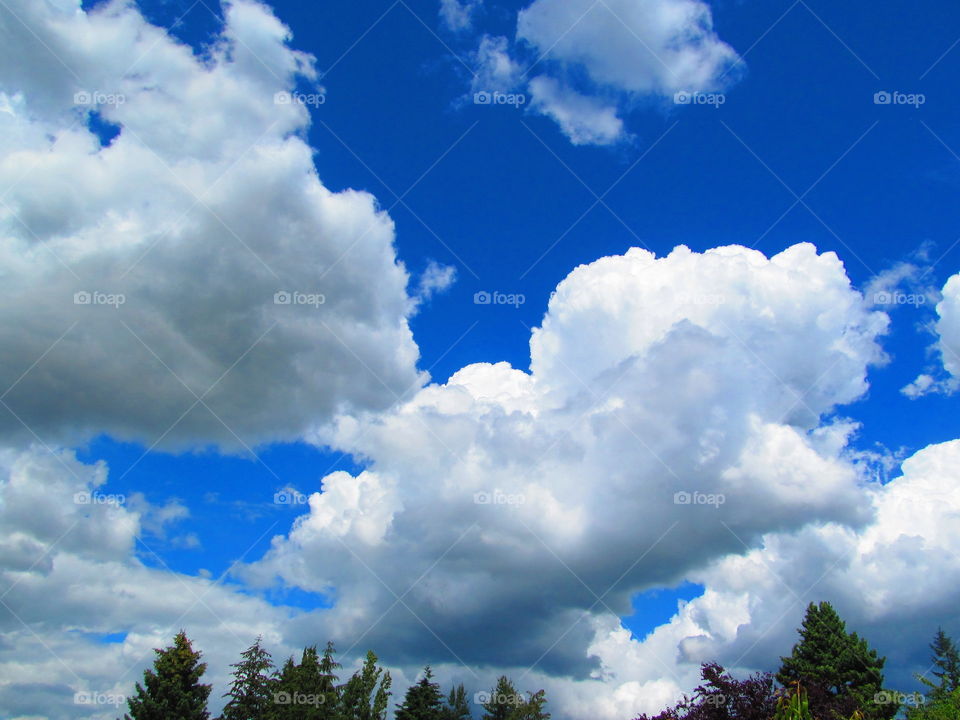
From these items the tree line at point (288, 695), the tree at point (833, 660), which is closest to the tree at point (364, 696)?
the tree line at point (288, 695)

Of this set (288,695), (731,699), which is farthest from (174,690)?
(731,699)

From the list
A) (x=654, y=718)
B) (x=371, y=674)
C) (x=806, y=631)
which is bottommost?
(x=654, y=718)

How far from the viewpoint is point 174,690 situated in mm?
54531

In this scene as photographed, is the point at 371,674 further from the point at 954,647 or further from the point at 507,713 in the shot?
the point at 954,647

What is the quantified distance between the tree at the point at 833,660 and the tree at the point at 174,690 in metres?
49.2

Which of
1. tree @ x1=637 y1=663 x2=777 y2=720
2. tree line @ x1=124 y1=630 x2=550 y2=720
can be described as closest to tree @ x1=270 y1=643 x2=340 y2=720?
tree line @ x1=124 y1=630 x2=550 y2=720

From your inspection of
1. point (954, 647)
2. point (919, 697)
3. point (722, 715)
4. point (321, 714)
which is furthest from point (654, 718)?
point (954, 647)

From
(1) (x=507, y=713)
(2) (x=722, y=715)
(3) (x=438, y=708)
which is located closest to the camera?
(2) (x=722, y=715)

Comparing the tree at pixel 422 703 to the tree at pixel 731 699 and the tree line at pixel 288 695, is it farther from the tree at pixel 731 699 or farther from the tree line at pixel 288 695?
the tree at pixel 731 699

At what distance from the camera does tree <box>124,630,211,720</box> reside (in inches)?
2117

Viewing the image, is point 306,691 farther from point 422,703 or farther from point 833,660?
point 833,660

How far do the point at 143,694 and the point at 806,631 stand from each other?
61.9 m

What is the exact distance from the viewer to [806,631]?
68000mm

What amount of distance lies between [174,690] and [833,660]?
59482 mm
